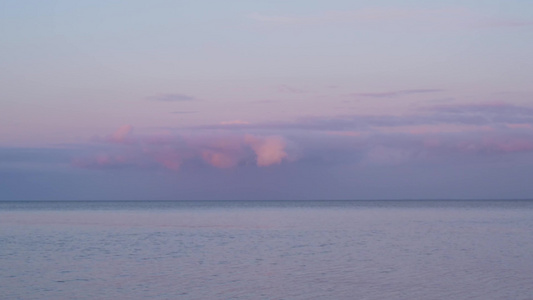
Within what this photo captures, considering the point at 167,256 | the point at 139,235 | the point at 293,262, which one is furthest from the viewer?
the point at 139,235

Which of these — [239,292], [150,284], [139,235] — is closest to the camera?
[239,292]

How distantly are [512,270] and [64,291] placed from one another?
47.0 ft

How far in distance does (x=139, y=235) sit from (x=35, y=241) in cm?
643

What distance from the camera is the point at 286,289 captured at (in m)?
17.4

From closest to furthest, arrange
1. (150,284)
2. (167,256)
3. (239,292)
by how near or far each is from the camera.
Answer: (239,292)
(150,284)
(167,256)

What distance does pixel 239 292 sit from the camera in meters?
17.1

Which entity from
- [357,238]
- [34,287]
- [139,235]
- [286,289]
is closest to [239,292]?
[286,289]

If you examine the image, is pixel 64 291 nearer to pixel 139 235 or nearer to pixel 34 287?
pixel 34 287

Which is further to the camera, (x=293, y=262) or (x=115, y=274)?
(x=293, y=262)

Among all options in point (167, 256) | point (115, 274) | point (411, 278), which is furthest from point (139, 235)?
point (411, 278)

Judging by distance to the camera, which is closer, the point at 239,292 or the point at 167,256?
the point at 239,292

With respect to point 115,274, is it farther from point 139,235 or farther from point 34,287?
point 139,235

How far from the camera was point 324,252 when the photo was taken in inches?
1043

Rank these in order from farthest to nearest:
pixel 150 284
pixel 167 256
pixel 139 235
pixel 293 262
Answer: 1. pixel 139 235
2. pixel 167 256
3. pixel 293 262
4. pixel 150 284
